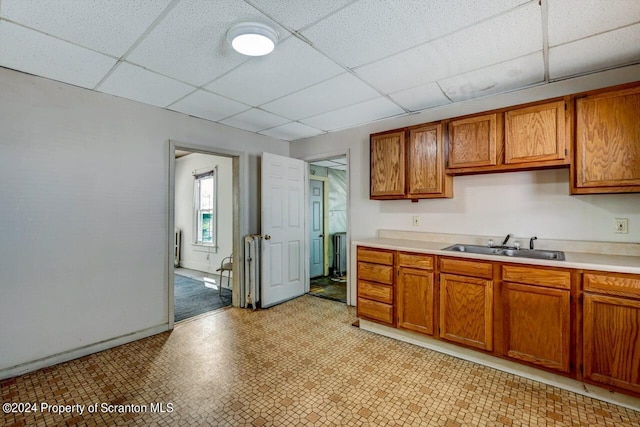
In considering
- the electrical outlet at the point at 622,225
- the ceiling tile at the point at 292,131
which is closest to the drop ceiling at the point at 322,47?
the ceiling tile at the point at 292,131

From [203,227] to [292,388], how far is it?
4694 mm

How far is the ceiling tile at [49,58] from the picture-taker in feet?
6.28

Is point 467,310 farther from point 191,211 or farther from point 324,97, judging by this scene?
point 191,211

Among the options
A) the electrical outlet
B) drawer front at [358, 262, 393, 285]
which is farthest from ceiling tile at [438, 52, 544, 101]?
drawer front at [358, 262, 393, 285]

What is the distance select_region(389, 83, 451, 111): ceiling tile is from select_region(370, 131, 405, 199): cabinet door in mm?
320

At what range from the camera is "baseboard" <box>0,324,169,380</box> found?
2338 millimetres

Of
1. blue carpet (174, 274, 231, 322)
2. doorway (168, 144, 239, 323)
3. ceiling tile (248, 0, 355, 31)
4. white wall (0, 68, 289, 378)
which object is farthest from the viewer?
doorway (168, 144, 239, 323)

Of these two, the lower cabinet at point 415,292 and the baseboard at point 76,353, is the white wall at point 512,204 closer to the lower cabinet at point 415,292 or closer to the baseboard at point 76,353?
the lower cabinet at point 415,292

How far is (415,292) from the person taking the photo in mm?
2832

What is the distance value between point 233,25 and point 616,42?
2.60 meters

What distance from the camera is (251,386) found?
2191mm

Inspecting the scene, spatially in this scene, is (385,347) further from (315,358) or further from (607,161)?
(607,161)

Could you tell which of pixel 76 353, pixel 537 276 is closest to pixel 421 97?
pixel 537 276

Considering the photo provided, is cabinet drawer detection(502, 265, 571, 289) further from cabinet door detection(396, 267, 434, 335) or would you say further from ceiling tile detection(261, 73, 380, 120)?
ceiling tile detection(261, 73, 380, 120)
